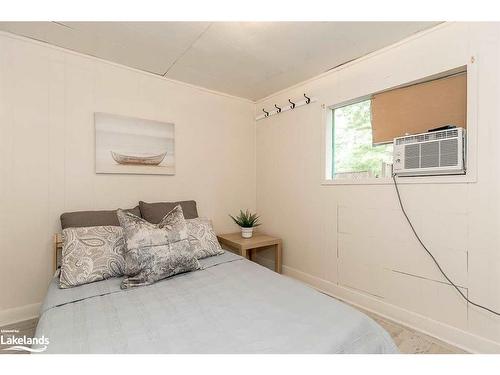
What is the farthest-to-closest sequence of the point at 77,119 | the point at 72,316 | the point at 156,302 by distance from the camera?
the point at 77,119 → the point at 156,302 → the point at 72,316

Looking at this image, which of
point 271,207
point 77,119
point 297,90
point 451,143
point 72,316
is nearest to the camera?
point 72,316

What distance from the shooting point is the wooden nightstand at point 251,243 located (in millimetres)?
2689

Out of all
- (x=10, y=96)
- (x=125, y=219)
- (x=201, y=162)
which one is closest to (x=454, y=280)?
(x=125, y=219)

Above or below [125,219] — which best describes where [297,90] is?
above

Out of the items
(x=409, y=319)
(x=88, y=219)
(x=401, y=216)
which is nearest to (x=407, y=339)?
(x=409, y=319)

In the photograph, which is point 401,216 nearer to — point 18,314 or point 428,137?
point 428,137

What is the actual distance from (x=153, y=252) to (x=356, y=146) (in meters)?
2.09

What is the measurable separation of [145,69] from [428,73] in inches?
97.4

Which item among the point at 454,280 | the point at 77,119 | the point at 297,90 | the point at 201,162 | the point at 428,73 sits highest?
the point at 297,90

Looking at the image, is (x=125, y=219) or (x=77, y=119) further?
(x=77, y=119)

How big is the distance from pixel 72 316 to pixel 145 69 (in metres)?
2.21

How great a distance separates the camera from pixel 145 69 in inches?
97.9

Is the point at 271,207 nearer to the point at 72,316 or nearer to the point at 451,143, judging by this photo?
the point at 451,143

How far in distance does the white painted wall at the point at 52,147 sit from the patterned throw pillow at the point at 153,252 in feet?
2.49
